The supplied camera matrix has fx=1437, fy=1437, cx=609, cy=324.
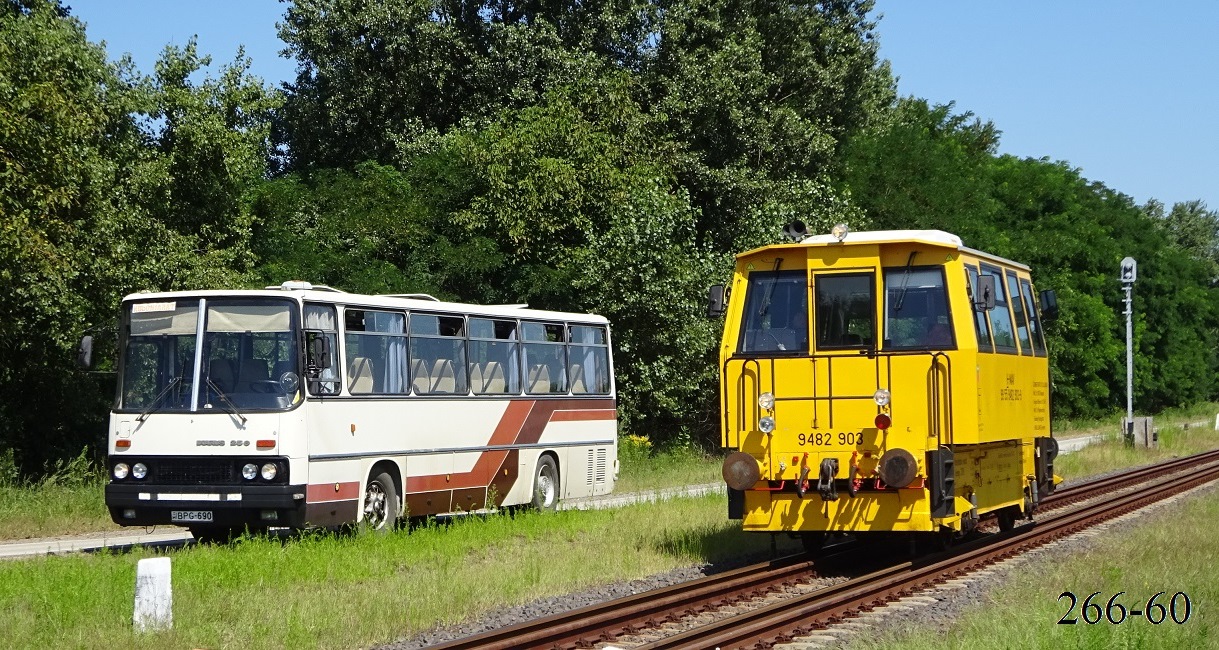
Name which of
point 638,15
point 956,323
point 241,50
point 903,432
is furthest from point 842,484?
point 638,15

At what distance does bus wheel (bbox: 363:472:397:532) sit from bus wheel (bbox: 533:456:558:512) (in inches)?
150

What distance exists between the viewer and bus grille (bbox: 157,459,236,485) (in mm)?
16078

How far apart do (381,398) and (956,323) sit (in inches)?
286

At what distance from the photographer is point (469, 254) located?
3216cm

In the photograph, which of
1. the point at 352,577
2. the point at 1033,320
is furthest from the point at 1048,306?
the point at 352,577

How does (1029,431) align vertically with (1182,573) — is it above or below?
above

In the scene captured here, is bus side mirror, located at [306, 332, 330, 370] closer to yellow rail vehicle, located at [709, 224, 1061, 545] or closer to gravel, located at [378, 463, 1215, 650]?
gravel, located at [378, 463, 1215, 650]

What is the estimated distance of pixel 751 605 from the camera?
12414mm

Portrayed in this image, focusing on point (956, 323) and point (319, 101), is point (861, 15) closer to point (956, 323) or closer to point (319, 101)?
point (319, 101)

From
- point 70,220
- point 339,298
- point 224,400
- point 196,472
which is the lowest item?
point 196,472

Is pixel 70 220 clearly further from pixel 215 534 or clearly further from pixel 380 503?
pixel 380 503

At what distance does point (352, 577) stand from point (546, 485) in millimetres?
8408

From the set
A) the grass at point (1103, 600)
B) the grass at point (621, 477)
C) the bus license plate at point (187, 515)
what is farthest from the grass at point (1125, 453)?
the bus license plate at point (187, 515)

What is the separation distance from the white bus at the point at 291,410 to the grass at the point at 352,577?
61cm
